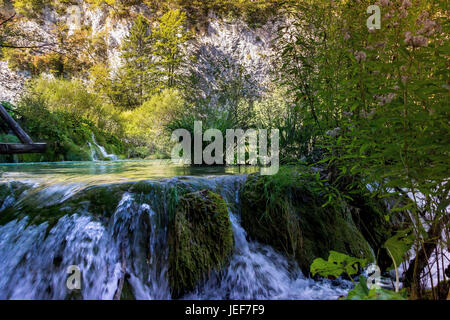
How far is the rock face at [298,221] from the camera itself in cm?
221

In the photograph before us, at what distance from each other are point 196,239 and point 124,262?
550 mm

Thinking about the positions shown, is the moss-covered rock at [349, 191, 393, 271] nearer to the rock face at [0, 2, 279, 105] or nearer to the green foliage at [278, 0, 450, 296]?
the green foliage at [278, 0, 450, 296]

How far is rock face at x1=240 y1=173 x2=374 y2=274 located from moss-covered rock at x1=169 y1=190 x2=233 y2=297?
39 centimetres

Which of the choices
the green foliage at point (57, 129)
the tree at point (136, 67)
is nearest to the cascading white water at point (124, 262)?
the green foliage at point (57, 129)

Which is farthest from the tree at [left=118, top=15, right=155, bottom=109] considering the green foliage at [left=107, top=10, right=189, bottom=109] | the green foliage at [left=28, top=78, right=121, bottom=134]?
the green foliage at [left=28, top=78, right=121, bottom=134]

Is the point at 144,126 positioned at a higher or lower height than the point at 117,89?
lower

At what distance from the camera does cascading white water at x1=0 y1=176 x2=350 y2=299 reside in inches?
67.0

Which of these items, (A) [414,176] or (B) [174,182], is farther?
(B) [174,182]

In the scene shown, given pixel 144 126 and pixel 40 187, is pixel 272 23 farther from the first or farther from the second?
pixel 40 187

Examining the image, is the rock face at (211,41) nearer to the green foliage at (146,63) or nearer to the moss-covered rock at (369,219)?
the green foliage at (146,63)

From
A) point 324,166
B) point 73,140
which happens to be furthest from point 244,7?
point 324,166

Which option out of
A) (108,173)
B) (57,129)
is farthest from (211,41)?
(108,173)

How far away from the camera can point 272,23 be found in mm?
19562
